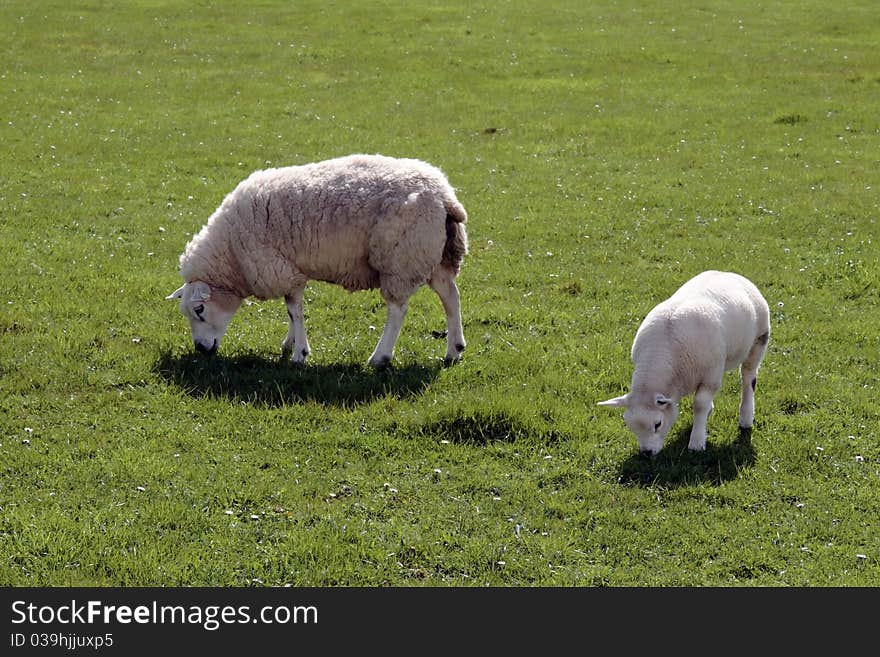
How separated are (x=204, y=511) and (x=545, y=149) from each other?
1427cm

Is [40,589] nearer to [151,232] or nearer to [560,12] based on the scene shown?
[151,232]

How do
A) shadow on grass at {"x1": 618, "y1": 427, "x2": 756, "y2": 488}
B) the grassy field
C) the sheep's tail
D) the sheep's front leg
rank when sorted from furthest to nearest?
the sheep's tail < the sheep's front leg < shadow on grass at {"x1": 618, "y1": 427, "x2": 756, "y2": 488} < the grassy field

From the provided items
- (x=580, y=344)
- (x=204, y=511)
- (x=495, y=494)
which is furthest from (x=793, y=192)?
(x=204, y=511)

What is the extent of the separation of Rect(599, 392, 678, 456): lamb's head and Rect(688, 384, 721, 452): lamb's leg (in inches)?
10.3

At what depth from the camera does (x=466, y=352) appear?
11203mm

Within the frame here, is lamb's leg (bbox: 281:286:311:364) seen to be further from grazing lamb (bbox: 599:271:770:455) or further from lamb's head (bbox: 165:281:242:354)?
grazing lamb (bbox: 599:271:770:455)

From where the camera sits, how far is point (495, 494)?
8.32 m

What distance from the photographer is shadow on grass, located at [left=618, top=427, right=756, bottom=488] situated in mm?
8422

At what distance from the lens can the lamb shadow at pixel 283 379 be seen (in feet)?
32.8

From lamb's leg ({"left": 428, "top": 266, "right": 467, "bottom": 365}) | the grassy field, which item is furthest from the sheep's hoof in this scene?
lamb's leg ({"left": 428, "top": 266, "right": 467, "bottom": 365})

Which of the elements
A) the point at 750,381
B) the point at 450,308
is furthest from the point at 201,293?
the point at 750,381

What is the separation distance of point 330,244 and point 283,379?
1.43m

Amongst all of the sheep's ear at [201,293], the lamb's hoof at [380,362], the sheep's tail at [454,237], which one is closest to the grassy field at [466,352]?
the lamb's hoof at [380,362]

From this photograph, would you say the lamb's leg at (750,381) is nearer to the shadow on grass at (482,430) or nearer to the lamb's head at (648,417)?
the lamb's head at (648,417)
